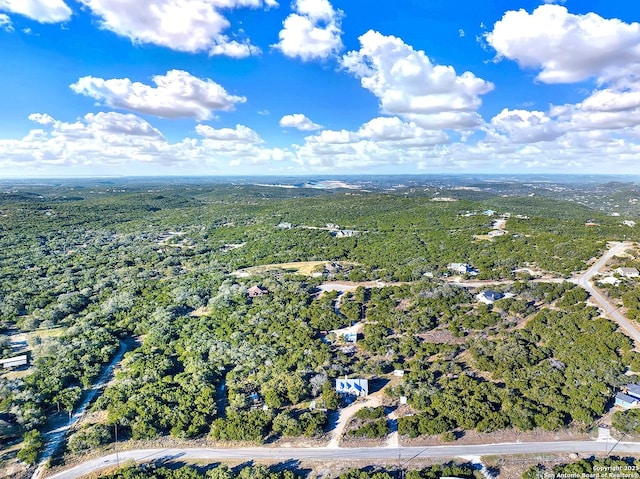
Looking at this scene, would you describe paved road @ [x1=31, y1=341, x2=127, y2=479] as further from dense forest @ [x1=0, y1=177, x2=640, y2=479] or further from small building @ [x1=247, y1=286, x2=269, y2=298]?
small building @ [x1=247, y1=286, x2=269, y2=298]

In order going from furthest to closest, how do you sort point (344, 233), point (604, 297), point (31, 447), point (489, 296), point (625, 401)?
point (344, 233), point (489, 296), point (604, 297), point (625, 401), point (31, 447)

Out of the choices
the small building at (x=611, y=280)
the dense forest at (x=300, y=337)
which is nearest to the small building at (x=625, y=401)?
the dense forest at (x=300, y=337)

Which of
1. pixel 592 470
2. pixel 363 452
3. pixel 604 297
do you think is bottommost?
pixel 363 452

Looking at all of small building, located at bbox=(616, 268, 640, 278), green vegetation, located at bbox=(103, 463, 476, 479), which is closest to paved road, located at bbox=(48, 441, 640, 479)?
green vegetation, located at bbox=(103, 463, 476, 479)

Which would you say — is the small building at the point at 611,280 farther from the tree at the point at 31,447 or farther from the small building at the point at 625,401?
the tree at the point at 31,447

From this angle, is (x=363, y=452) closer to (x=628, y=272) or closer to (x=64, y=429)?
(x=64, y=429)

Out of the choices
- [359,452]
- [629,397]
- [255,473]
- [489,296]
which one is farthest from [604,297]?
[255,473]

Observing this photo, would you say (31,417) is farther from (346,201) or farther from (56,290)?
(346,201)
